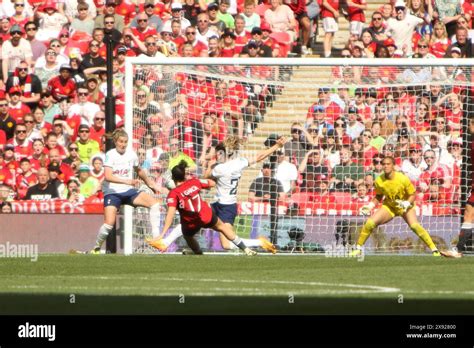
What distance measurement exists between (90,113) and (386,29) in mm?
6051

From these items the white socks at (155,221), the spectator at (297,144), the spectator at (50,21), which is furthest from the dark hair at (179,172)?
the spectator at (50,21)

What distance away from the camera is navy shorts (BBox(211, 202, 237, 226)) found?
20375 millimetres

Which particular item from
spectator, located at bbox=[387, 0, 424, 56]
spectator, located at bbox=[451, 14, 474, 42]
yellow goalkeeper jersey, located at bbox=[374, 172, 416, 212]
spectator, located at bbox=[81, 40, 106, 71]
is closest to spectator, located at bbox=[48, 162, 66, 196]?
spectator, located at bbox=[81, 40, 106, 71]

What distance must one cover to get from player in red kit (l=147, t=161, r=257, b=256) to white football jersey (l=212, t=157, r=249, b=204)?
0.98m

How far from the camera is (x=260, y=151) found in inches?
878

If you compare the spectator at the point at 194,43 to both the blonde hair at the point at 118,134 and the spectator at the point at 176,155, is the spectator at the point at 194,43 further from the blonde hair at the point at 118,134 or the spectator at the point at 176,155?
the blonde hair at the point at 118,134

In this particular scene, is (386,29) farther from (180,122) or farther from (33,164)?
(33,164)

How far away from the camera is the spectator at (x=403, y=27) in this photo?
2575 centimetres

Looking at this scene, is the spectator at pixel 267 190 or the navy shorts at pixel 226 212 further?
the spectator at pixel 267 190

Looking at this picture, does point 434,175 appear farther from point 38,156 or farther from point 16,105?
point 16,105

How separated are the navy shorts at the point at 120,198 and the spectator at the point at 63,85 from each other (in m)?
5.84

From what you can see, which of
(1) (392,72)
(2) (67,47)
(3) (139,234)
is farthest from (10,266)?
Answer: (2) (67,47)

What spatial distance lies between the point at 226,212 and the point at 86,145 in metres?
4.79

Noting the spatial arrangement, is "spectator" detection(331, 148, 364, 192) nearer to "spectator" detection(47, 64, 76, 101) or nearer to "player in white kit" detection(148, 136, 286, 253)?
"player in white kit" detection(148, 136, 286, 253)
